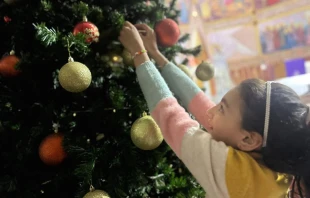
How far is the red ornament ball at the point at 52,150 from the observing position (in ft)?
2.22

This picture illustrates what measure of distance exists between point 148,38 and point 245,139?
35 cm

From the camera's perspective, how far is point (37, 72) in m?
0.76

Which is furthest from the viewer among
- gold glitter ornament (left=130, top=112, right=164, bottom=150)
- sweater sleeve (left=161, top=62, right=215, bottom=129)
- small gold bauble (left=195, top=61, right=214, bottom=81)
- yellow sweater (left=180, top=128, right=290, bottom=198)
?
small gold bauble (left=195, top=61, right=214, bottom=81)

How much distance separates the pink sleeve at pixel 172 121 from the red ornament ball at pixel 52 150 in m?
0.21

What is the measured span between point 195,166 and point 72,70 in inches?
11.9

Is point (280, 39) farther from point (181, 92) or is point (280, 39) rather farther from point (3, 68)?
point (3, 68)

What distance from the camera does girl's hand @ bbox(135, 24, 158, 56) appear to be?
81 centimetres

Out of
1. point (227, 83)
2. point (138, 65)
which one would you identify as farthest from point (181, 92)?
point (227, 83)

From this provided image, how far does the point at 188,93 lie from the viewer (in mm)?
792

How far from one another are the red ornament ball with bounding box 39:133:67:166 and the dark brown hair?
39cm

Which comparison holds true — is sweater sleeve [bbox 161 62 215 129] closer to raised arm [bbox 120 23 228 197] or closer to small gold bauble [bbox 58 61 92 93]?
raised arm [bbox 120 23 228 197]

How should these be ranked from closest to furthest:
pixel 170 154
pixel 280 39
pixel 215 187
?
pixel 215 187 → pixel 170 154 → pixel 280 39

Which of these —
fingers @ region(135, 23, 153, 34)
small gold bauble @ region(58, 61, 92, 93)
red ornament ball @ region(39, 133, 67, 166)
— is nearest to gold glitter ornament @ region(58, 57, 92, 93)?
small gold bauble @ region(58, 61, 92, 93)

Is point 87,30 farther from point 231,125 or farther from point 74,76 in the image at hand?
point 231,125
